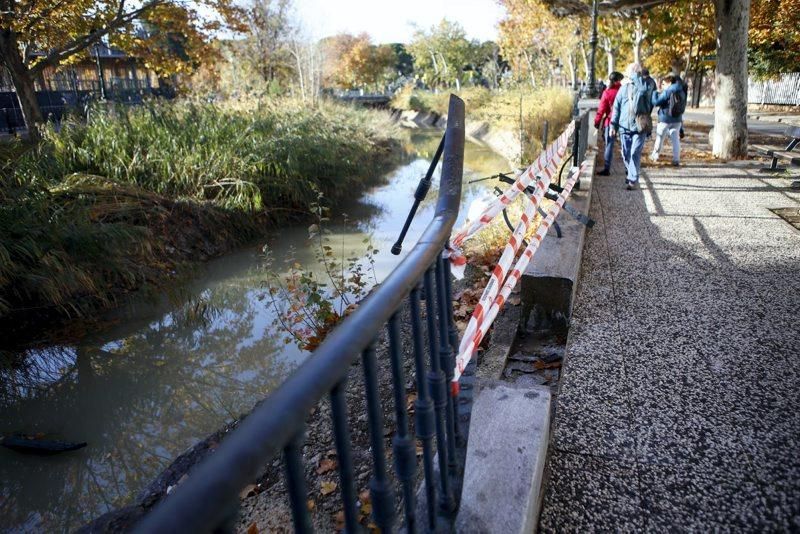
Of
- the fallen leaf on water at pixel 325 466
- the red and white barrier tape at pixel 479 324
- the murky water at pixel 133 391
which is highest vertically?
the red and white barrier tape at pixel 479 324

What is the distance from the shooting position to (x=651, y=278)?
4945 millimetres

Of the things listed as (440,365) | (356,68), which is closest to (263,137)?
(440,365)

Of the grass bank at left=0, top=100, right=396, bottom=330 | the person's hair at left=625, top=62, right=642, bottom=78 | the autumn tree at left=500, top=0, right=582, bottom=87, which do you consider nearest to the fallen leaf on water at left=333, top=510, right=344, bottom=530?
the grass bank at left=0, top=100, right=396, bottom=330

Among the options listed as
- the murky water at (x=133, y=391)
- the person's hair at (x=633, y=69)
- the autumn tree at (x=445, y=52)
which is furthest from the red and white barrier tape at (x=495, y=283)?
the autumn tree at (x=445, y=52)

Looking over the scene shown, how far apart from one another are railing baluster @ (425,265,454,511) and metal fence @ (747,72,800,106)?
1195 inches

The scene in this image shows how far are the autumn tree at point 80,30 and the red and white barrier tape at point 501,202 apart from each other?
10868 millimetres

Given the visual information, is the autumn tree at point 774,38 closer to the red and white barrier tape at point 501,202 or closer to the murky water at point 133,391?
the red and white barrier tape at point 501,202

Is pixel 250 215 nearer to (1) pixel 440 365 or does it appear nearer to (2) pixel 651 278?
(2) pixel 651 278

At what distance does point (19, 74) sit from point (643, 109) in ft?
43.8

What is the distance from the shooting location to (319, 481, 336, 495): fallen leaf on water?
10.5 feet

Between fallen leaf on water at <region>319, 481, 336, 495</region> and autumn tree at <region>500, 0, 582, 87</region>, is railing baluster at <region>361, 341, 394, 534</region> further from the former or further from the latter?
autumn tree at <region>500, 0, 582, 87</region>

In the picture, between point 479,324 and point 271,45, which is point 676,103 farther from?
point 271,45

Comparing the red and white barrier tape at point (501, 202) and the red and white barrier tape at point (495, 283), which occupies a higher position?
the red and white barrier tape at point (501, 202)

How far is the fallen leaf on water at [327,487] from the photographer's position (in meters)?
3.19
